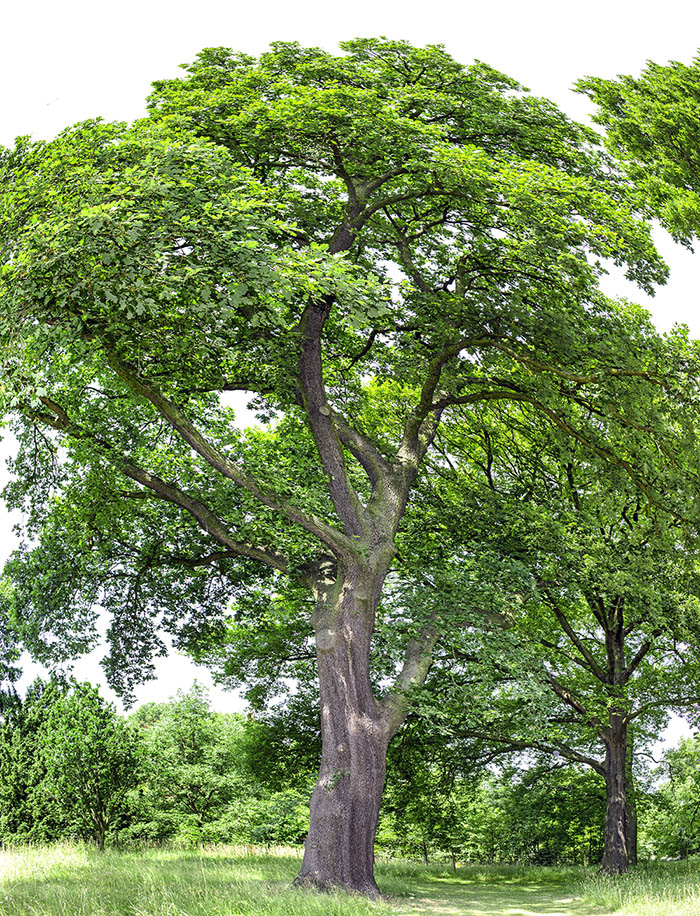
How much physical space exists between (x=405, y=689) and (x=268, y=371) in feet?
19.8

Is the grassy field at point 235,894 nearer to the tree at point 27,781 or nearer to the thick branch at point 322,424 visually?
the tree at point 27,781

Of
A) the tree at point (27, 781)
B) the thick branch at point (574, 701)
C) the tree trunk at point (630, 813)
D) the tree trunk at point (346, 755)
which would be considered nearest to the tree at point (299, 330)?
the tree trunk at point (346, 755)

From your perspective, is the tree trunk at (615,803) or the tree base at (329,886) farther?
the tree trunk at (615,803)

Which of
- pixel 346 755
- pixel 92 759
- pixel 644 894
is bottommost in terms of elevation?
pixel 644 894

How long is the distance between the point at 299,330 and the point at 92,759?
33.4 feet

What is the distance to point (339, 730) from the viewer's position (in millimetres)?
12867

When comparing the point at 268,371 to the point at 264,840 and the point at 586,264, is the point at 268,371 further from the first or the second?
the point at 264,840

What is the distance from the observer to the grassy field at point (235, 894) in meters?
9.05

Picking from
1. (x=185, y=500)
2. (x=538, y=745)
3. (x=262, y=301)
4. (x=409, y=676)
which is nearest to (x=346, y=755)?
(x=409, y=676)

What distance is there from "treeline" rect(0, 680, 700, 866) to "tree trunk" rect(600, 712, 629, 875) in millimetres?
3191

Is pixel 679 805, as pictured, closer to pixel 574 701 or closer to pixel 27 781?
pixel 574 701

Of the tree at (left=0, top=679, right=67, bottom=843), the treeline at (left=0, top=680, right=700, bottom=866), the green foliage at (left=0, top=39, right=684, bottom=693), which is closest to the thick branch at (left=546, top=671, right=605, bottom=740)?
the treeline at (left=0, top=680, right=700, bottom=866)

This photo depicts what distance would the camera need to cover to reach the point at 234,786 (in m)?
26.5

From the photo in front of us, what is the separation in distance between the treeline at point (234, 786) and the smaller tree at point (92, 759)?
0.09ft
